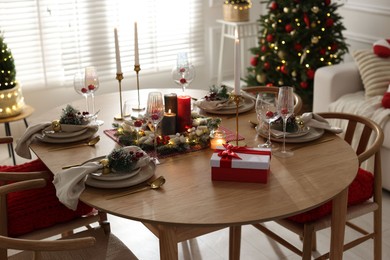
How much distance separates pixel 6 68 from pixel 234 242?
2.16 m

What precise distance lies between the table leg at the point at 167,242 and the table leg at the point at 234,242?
0.84m

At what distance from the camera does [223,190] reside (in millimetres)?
1950

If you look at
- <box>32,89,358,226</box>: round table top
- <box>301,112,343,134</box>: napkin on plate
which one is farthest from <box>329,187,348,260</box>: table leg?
<box>301,112,343,134</box>: napkin on plate

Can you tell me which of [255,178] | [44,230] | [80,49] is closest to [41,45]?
[80,49]

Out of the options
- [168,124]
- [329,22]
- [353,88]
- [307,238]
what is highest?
[329,22]

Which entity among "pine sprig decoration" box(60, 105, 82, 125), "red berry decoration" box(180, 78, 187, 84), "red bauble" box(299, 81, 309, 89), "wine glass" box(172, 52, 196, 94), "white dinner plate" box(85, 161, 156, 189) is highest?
"wine glass" box(172, 52, 196, 94)

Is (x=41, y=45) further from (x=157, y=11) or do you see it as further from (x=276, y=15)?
(x=276, y=15)

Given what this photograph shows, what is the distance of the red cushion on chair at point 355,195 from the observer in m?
2.29

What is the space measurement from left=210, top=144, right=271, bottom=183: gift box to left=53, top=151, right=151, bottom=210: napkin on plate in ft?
0.87

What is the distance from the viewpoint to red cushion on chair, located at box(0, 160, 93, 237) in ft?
7.43

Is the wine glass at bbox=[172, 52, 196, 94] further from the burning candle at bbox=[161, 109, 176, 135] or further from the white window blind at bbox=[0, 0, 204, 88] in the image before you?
the white window blind at bbox=[0, 0, 204, 88]

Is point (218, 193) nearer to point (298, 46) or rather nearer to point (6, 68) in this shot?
point (6, 68)

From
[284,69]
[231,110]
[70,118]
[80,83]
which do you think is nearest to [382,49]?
[284,69]

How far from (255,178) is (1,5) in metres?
3.14
